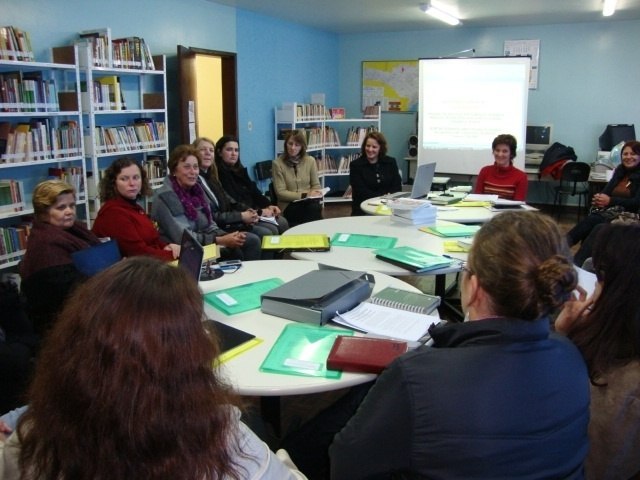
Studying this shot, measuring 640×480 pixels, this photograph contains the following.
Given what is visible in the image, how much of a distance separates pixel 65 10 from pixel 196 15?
1.74 meters

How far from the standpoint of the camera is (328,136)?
8.12 meters

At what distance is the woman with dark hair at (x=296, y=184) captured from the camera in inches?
197

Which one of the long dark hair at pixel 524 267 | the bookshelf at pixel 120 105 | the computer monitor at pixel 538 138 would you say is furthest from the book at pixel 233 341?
the computer monitor at pixel 538 138

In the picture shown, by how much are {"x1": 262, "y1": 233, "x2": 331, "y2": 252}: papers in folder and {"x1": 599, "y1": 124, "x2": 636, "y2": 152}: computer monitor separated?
19.8 ft

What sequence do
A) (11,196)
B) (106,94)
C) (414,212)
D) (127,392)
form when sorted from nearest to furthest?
1. (127,392)
2. (414,212)
3. (11,196)
4. (106,94)

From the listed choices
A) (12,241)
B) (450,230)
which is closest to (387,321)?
(450,230)

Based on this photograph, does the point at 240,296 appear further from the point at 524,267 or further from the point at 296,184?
the point at 296,184

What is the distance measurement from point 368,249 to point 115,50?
3.07 metres

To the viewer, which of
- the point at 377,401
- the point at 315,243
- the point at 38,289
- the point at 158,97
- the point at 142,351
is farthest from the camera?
the point at 158,97

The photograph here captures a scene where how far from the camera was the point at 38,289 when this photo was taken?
2459 millimetres

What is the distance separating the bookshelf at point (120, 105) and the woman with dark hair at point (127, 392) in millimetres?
3864

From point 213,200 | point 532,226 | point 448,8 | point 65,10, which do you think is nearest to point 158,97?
point 65,10

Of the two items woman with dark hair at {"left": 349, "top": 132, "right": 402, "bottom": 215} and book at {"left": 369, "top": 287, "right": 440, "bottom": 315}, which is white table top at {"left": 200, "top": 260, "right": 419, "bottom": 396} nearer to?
book at {"left": 369, "top": 287, "right": 440, "bottom": 315}

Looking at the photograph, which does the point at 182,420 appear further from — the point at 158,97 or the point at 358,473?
the point at 158,97
